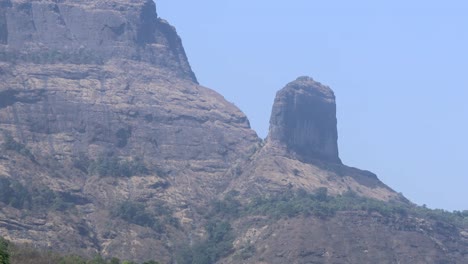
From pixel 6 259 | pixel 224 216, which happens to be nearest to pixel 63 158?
pixel 224 216

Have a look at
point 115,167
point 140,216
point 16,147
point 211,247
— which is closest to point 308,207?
point 211,247

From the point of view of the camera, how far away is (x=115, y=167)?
194500 millimetres

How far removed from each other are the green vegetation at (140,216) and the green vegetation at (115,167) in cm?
932

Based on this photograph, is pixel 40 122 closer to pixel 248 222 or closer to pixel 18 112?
pixel 18 112

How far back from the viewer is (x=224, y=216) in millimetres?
190375

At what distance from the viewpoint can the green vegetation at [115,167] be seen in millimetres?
192875

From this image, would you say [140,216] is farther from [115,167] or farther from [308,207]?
[308,207]

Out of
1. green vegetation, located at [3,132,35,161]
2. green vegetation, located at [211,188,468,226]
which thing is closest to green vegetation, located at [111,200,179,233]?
green vegetation, located at [211,188,468,226]

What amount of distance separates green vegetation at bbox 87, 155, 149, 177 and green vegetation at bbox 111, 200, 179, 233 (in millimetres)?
9319

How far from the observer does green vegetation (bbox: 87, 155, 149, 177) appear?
633 feet

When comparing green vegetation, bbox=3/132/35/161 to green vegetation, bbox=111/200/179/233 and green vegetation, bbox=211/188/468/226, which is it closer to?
green vegetation, bbox=111/200/179/233

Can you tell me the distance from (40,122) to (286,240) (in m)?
46.6

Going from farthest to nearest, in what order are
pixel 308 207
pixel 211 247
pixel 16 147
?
pixel 16 147 < pixel 308 207 < pixel 211 247

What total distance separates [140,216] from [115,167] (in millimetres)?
15074
